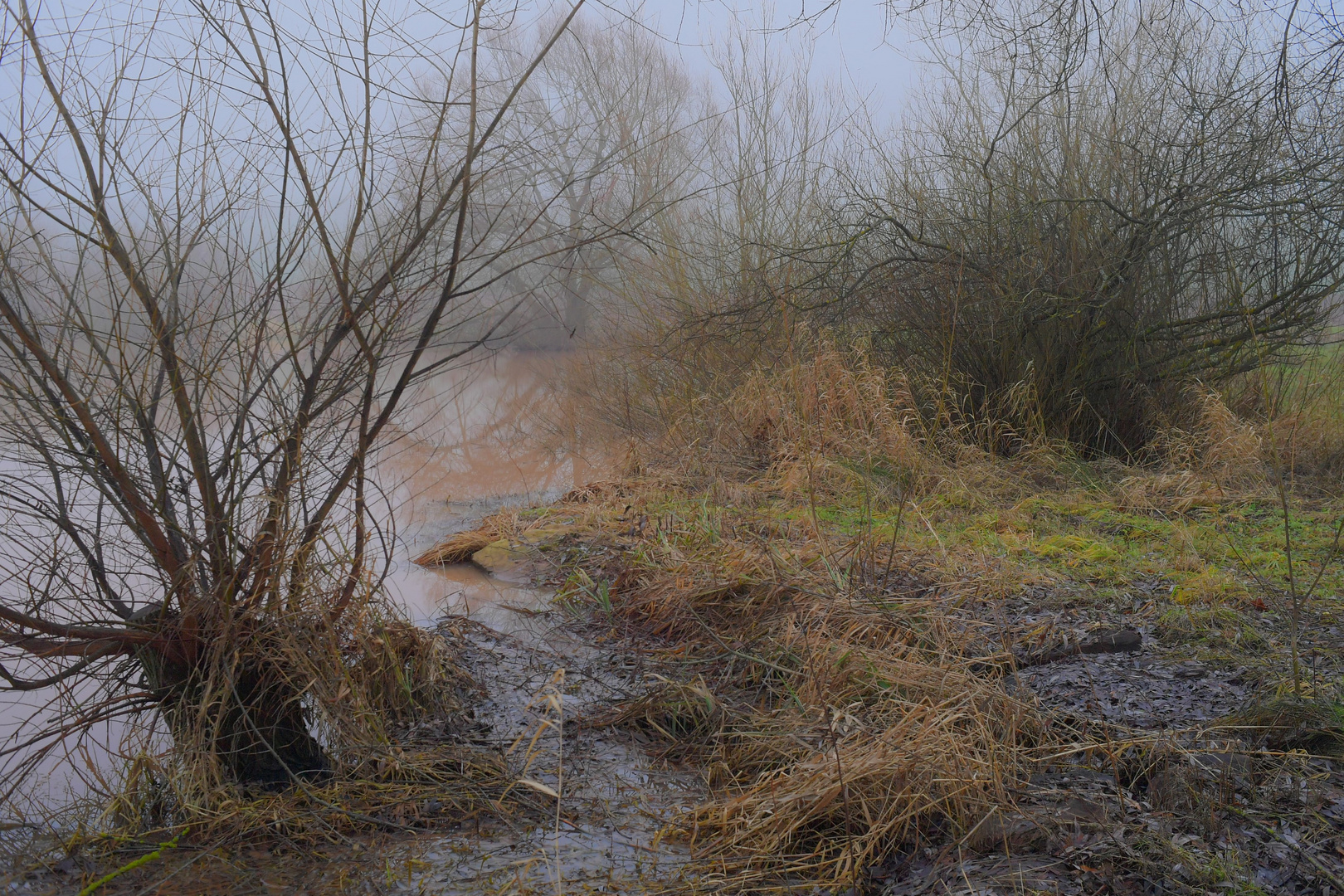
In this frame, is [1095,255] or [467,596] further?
[1095,255]

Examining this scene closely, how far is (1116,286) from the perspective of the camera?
25.0ft

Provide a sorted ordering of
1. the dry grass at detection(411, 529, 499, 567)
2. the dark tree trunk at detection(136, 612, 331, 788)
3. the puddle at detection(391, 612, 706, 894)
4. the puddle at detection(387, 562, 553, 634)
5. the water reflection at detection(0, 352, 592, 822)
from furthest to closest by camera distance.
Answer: the dry grass at detection(411, 529, 499, 567)
the puddle at detection(387, 562, 553, 634)
the water reflection at detection(0, 352, 592, 822)
the dark tree trunk at detection(136, 612, 331, 788)
the puddle at detection(391, 612, 706, 894)

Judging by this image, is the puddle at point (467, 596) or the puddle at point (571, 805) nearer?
the puddle at point (571, 805)

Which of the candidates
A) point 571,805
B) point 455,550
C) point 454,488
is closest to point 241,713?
point 571,805

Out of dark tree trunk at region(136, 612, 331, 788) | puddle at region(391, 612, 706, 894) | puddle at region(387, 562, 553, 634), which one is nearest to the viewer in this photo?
puddle at region(391, 612, 706, 894)

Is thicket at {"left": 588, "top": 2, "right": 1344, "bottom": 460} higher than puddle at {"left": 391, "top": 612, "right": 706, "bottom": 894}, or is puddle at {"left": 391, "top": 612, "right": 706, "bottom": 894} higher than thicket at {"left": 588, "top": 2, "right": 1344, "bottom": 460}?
thicket at {"left": 588, "top": 2, "right": 1344, "bottom": 460}

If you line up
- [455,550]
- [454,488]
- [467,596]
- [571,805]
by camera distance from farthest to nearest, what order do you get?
[454,488]
[455,550]
[467,596]
[571,805]

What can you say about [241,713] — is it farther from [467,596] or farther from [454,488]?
[454,488]

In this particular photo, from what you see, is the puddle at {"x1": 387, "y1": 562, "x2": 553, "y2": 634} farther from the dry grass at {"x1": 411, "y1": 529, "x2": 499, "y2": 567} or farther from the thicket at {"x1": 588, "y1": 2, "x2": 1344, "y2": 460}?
the thicket at {"x1": 588, "y1": 2, "x2": 1344, "y2": 460}

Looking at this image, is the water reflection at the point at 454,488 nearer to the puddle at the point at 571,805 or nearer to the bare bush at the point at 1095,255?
the puddle at the point at 571,805

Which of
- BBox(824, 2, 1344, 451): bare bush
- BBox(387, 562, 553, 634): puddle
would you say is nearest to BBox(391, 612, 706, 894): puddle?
BBox(387, 562, 553, 634): puddle

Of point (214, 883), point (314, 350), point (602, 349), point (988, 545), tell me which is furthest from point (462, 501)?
point (214, 883)

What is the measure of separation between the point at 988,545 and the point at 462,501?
508 centimetres

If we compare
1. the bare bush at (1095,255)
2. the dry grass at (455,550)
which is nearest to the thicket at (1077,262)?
the bare bush at (1095,255)
